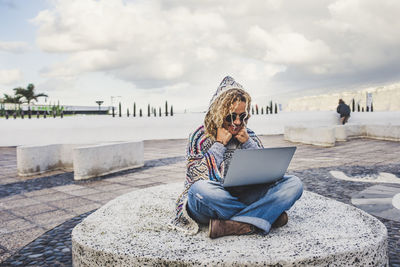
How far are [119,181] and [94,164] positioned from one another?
82 centimetres

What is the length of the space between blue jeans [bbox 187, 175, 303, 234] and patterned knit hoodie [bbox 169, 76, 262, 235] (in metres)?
0.13

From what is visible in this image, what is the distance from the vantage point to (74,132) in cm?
1454

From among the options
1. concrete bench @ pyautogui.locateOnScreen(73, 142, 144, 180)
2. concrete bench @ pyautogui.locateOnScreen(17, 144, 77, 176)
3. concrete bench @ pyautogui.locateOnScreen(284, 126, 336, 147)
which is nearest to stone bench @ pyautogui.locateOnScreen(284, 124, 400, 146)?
concrete bench @ pyautogui.locateOnScreen(284, 126, 336, 147)

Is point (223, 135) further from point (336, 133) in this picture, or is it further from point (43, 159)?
point (336, 133)

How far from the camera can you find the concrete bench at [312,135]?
11.2 meters

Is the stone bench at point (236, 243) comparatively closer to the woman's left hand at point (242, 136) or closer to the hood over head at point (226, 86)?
the woman's left hand at point (242, 136)

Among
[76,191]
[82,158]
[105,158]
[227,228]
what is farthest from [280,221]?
[105,158]

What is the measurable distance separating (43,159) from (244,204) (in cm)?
618

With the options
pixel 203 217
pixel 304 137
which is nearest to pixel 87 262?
pixel 203 217

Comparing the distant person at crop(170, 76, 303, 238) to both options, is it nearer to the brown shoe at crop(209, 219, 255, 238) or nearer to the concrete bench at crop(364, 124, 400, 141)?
the brown shoe at crop(209, 219, 255, 238)

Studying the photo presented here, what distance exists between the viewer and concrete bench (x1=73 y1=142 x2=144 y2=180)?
6.54 m

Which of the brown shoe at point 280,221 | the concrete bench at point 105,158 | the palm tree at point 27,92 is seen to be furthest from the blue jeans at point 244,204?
the palm tree at point 27,92

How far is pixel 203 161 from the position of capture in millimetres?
2543

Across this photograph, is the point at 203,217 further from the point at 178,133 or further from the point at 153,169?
the point at 178,133
